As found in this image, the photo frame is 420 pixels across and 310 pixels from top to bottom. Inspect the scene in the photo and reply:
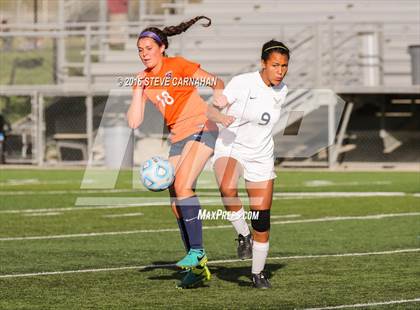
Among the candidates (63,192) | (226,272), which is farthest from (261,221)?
(63,192)

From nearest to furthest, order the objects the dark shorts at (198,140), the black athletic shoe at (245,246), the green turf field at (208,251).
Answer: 1. the green turf field at (208,251)
2. the dark shorts at (198,140)
3. the black athletic shoe at (245,246)

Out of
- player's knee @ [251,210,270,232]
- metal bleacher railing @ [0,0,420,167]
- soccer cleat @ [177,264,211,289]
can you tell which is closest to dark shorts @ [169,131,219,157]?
player's knee @ [251,210,270,232]

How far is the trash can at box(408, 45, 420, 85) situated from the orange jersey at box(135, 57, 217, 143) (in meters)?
18.5

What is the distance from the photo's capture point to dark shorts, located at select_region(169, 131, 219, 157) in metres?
8.98

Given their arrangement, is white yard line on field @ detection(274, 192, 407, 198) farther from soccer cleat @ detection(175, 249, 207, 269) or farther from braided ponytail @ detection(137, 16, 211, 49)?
soccer cleat @ detection(175, 249, 207, 269)

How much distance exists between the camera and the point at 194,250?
8.81m

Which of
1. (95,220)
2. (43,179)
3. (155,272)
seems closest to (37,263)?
(155,272)

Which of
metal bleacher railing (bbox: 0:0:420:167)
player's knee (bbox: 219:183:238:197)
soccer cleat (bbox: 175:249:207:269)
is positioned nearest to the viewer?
soccer cleat (bbox: 175:249:207:269)

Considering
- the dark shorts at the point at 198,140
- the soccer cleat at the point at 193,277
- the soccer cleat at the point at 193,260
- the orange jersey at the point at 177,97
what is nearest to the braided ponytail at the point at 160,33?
the orange jersey at the point at 177,97

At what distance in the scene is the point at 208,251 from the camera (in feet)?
38.7

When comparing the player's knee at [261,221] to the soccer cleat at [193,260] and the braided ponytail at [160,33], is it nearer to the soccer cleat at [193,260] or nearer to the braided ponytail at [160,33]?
the soccer cleat at [193,260]

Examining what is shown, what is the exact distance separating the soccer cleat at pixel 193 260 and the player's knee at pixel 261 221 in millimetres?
455

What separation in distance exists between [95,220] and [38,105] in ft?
45.0

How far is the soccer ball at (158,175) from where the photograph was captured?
8.78m
